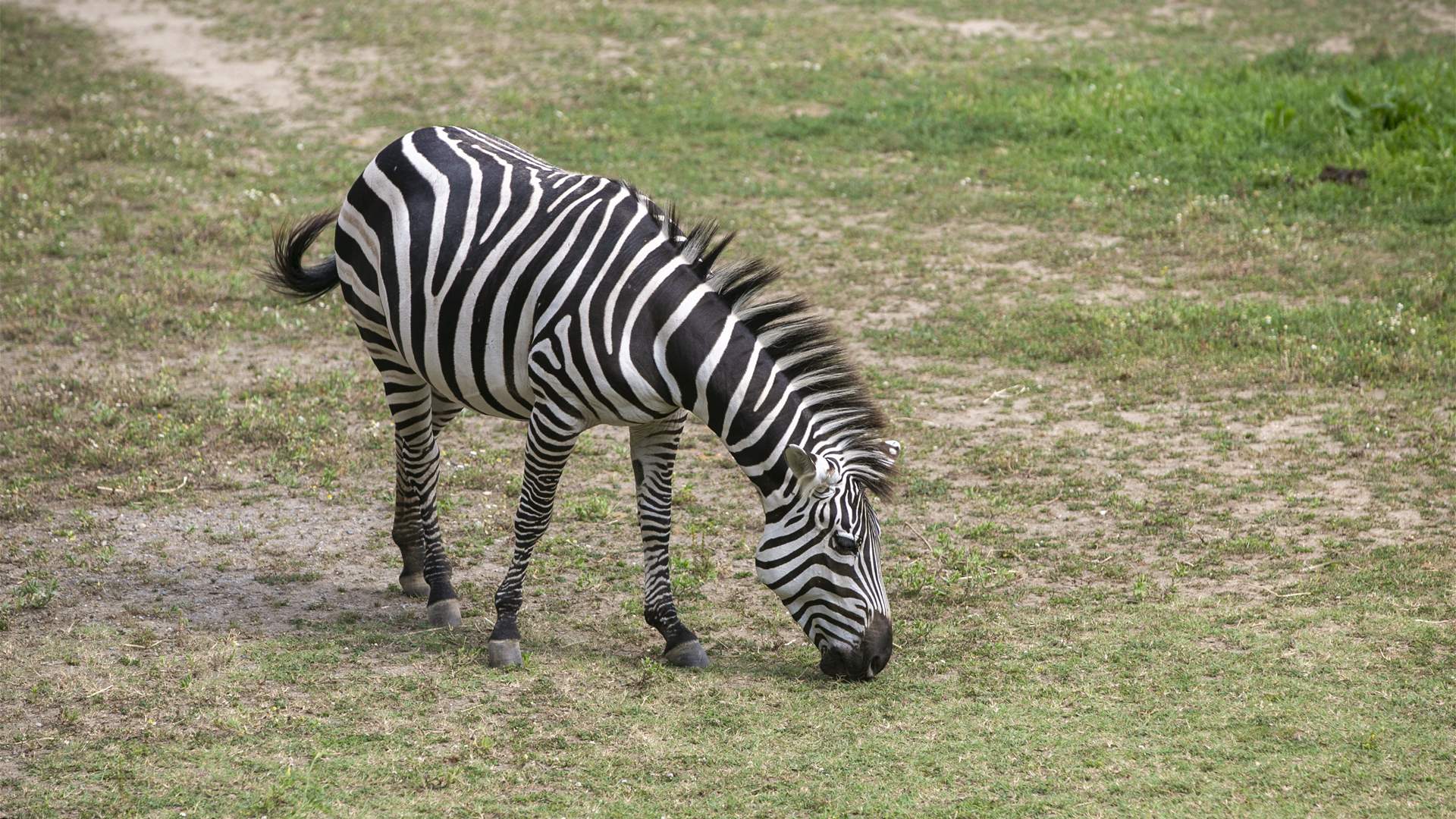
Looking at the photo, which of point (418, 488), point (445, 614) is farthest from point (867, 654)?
point (418, 488)

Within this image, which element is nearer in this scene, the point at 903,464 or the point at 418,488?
the point at 418,488

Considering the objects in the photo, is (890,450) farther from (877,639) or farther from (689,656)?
(689,656)

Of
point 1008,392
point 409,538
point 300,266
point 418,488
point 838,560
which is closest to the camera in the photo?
point 838,560

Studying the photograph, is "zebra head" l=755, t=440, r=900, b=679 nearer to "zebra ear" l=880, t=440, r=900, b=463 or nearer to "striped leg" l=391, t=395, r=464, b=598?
"zebra ear" l=880, t=440, r=900, b=463

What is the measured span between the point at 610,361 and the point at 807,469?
960 mm

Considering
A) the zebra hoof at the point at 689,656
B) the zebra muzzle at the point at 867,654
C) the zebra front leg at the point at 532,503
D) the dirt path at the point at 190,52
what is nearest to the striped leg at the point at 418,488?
the zebra front leg at the point at 532,503

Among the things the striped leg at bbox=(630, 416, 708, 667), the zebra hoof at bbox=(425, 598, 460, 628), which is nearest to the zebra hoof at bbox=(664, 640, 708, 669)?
the striped leg at bbox=(630, 416, 708, 667)

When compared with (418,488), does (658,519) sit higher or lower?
higher

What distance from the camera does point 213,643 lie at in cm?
619

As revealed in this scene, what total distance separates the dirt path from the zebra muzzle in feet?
39.7

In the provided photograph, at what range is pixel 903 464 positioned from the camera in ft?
27.4

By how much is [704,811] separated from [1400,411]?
5.84 metres

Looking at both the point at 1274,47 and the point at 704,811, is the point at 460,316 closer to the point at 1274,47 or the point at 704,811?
the point at 704,811

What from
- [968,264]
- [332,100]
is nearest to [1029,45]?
[968,264]
